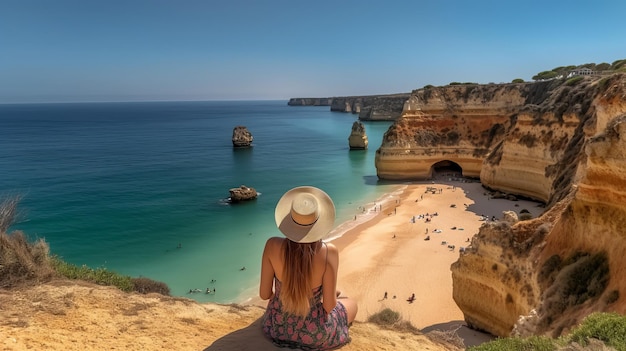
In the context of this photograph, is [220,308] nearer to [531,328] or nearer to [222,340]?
[222,340]

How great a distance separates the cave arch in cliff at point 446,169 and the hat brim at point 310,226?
41.2 metres

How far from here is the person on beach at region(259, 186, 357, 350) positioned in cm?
442

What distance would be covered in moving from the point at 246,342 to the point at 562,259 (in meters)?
7.83

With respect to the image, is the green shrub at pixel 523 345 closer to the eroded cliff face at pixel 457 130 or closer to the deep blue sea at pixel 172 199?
the deep blue sea at pixel 172 199

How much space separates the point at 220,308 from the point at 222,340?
1960 mm

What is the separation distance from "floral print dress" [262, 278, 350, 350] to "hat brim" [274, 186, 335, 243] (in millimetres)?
723

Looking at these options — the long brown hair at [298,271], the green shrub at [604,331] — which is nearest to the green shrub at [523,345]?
the green shrub at [604,331]

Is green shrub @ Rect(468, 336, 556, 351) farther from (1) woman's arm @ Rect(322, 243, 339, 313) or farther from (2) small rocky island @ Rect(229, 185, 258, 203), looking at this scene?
(2) small rocky island @ Rect(229, 185, 258, 203)

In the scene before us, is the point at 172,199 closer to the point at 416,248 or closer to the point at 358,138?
the point at 416,248

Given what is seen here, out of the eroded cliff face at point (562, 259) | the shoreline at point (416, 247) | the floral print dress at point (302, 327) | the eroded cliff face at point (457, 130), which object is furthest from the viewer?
the eroded cliff face at point (457, 130)

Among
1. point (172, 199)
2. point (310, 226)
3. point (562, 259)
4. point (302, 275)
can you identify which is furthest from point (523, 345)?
point (172, 199)

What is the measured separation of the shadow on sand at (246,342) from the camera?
4973 mm

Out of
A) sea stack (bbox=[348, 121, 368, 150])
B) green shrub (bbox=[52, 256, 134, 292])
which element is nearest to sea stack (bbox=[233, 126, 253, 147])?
sea stack (bbox=[348, 121, 368, 150])

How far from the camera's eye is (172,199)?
37406mm
